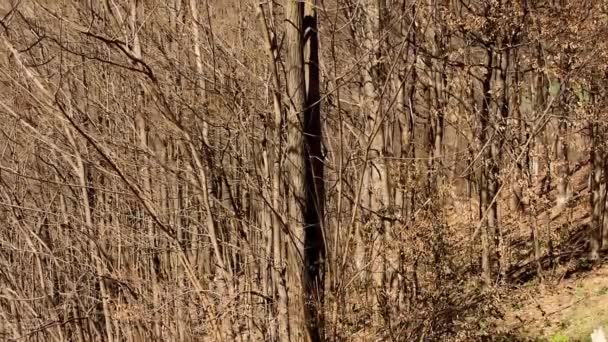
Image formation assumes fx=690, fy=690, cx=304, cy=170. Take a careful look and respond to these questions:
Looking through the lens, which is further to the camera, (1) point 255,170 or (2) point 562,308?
(2) point 562,308

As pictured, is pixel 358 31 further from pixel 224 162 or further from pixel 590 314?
pixel 590 314

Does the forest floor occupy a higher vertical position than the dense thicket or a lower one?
lower

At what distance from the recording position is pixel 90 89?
7.46 metres

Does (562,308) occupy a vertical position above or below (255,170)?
below

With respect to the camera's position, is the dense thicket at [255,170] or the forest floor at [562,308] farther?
the forest floor at [562,308]

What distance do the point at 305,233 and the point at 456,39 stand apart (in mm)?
5865

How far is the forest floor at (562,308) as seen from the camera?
7875 mm

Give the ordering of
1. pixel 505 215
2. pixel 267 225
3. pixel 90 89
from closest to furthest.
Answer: pixel 267 225 < pixel 90 89 < pixel 505 215

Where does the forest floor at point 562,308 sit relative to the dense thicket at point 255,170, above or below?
below

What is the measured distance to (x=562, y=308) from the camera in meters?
9.27

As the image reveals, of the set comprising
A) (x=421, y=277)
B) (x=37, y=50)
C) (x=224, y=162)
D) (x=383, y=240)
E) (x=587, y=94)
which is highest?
(x=37, y=50)

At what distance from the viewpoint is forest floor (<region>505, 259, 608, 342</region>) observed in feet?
25.8

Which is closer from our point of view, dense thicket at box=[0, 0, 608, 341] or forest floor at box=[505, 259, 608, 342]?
dense thicket at box=[0, 0, 608, 341]

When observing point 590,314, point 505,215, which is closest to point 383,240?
point 590,314
